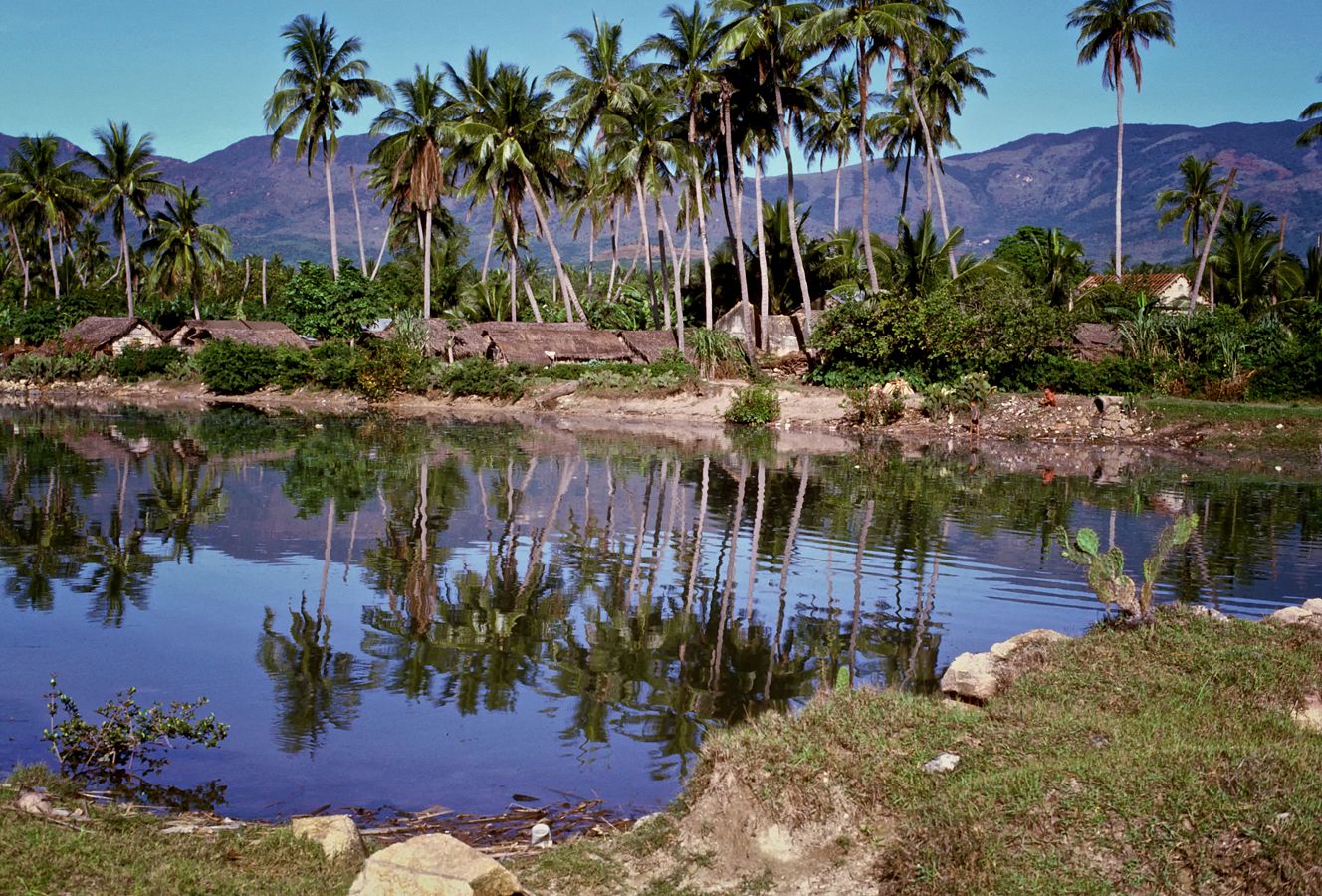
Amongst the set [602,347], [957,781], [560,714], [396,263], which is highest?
[396,263]

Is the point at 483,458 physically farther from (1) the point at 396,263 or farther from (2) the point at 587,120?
(1) the point at 396,263

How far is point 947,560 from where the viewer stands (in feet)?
53.2

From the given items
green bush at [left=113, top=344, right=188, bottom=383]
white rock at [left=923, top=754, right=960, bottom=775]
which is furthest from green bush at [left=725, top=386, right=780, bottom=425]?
white rock at [left=923, top=754, right=960, bottom=775]

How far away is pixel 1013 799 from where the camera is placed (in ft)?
19.6

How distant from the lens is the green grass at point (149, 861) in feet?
17.9

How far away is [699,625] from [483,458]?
17.2 metres

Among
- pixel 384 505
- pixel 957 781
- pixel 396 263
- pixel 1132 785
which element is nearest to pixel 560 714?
pixel 957 781

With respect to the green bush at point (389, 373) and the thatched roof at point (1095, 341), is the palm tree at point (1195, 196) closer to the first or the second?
the thatched roof at point (1095, 341)

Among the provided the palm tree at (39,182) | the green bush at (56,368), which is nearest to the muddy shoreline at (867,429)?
the green bush at (56,368)

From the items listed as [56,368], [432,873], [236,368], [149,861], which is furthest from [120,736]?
[56,368]

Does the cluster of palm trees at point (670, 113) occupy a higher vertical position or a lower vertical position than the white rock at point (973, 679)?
higher

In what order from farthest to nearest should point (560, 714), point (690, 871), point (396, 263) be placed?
point (396, 263) < point (560, 714) < point (690, 871)

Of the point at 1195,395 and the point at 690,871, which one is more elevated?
the point at 1195,395

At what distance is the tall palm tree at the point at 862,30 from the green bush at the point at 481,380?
1412cm
